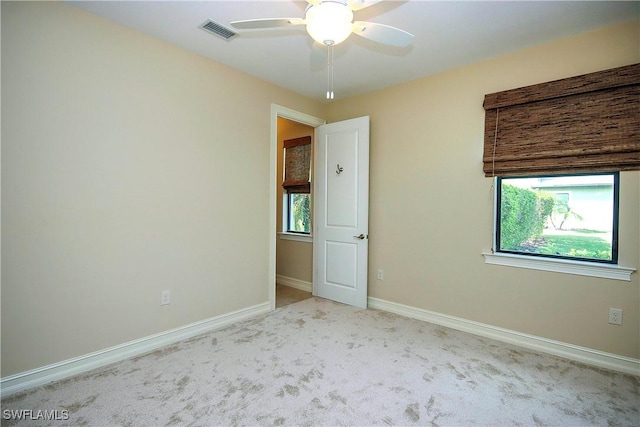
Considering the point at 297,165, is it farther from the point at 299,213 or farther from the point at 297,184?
the point at 299,213

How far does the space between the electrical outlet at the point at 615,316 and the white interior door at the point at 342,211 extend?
2.10 metres

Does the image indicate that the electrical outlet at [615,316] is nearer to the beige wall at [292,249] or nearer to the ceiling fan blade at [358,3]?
the ceiling fan blade at [358,3]

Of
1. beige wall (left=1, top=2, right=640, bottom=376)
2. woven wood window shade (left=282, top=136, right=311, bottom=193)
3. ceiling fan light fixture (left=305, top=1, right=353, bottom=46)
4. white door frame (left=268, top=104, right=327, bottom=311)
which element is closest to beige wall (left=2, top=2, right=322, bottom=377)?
beige wall (left=1, top=2, right=640, bottom=376)

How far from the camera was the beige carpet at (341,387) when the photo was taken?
1795 millimetres

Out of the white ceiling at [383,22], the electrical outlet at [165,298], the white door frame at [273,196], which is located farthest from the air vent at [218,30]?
the electrical outlet at [165,298]

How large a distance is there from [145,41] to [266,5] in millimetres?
1094

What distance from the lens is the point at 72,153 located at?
2182 mm

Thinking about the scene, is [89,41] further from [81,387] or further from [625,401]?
[625,401]

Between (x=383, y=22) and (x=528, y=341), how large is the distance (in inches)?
111

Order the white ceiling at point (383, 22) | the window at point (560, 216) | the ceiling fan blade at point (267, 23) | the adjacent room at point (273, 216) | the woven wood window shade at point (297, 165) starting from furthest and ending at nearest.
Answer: the woven wood window shade at point (297, 165)
the window at point (560, 216)
the white ceiling at point (383, 22)
the adjacent room at point (273, 216)
the ceiling fan blade at point (267, 23)

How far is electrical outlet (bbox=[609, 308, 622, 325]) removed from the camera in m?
2.33

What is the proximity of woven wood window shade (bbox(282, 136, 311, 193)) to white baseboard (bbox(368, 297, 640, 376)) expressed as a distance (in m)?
2.00

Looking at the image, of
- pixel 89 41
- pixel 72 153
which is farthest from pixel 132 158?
pixel 89 41

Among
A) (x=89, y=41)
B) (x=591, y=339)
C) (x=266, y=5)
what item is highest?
(x=266, y=5)
